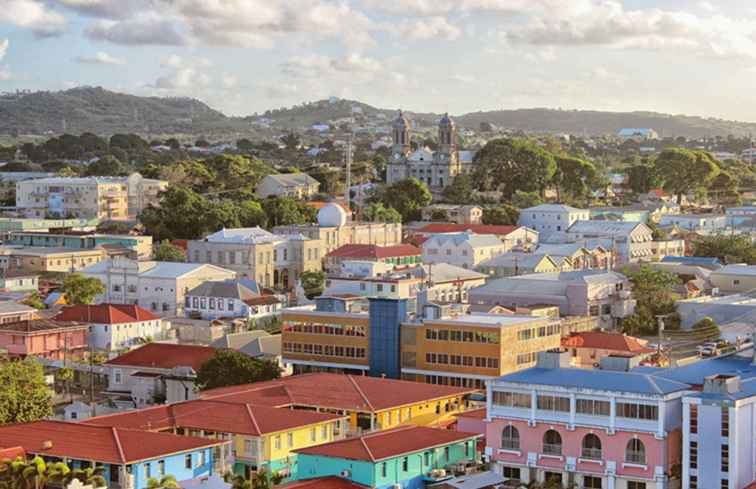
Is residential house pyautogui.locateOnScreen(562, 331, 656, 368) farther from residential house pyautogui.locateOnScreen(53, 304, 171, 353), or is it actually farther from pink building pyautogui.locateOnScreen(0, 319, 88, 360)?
pink building pyautogui.locateOnScreen(0, 319, 88, 360)

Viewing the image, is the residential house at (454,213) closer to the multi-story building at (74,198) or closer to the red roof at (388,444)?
the multi-story building at (74,198)

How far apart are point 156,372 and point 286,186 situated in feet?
141

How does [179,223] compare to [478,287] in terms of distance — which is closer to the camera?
[478,287]

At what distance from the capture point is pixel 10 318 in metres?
39.6

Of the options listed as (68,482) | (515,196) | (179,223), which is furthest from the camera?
(515,196)

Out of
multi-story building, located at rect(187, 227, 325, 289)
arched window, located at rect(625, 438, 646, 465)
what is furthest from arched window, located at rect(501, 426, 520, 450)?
multi-story building, located at rect(187, 227, 325, 289)

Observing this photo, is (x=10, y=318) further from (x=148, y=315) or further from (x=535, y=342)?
(x=535, y=342)

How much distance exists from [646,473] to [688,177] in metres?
61.4

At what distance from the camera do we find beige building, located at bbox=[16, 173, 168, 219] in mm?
67875

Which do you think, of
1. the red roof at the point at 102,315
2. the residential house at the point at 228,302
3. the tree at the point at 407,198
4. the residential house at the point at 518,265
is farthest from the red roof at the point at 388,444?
the tree at the point at 407,198

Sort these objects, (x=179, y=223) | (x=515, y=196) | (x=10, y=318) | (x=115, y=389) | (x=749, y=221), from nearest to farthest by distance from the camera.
Result: (x=115, y=389) < (x=10, y=318) < (x=179, y=223) < (x=749, y=221) < (x=515, y=196)

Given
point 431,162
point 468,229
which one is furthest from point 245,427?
point 431,162

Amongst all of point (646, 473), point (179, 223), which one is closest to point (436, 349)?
point (646, 473)

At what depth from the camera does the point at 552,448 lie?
22859mm
